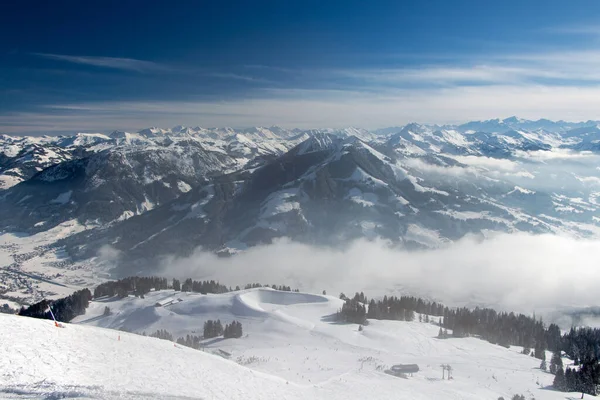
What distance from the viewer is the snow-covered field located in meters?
28.8

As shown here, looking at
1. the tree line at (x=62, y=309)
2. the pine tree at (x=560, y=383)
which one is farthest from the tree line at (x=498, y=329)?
the tree line at (x=62, y=309)

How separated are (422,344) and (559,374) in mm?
27476

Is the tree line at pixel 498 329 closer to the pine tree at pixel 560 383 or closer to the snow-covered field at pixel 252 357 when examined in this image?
the snow-covered field at pixel 252 357

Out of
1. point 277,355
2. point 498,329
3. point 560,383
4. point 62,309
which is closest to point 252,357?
point 277,355

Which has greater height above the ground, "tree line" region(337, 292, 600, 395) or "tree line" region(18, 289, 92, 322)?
"tree line" region(337, 292, 600, 395)

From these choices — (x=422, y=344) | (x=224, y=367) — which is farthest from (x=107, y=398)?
(x=422, y=344)

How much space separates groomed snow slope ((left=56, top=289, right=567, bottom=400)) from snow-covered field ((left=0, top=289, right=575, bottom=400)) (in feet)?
0.55

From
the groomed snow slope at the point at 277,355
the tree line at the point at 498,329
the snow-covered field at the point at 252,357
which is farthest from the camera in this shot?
the tree line at the point at 498,329

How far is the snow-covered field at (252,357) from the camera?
28.8 meters

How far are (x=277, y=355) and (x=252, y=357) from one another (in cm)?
479

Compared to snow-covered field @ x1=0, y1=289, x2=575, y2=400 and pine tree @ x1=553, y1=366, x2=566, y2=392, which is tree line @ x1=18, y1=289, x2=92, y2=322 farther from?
pine tree @ x1=553, y1=366, x2=566, y2=392

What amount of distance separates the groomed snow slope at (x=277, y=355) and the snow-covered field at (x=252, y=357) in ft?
0.55

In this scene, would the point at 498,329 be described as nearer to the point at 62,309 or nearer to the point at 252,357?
the point at 252,357

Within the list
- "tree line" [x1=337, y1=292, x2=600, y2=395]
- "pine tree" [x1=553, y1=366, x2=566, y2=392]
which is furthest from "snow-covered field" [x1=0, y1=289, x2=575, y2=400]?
"tree line" [x1=337, y1=292, x2=600, y2=395]
